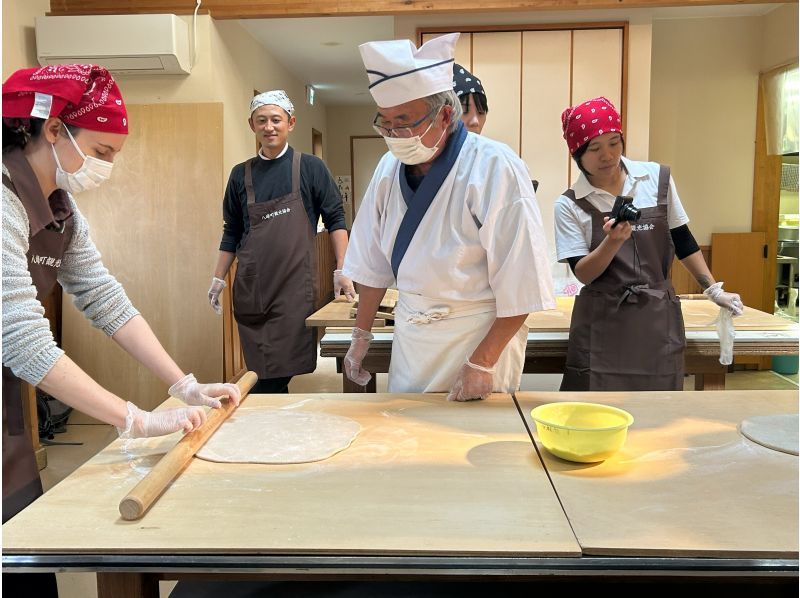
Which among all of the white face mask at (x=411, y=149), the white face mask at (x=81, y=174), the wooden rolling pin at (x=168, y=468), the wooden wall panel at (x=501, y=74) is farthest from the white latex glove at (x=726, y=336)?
the wooden wall panel at (x=501, y=74)

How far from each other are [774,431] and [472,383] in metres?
0.61

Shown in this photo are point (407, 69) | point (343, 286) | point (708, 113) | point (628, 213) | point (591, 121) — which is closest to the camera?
point (407, 69)

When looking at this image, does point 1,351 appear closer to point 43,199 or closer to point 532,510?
point 43,199

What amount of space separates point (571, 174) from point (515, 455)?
3483mm

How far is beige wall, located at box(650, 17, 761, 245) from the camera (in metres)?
4.74

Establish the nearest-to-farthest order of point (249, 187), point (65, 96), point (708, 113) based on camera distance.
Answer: point (65, 96) < point (249, 187) < point (708, 113)

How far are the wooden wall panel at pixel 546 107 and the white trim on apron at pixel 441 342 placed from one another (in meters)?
2.65

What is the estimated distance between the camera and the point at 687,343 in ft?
7.86

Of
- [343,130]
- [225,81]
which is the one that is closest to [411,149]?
[225,81]

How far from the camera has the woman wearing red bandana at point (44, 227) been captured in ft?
3.88

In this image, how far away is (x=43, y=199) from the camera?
128 cm

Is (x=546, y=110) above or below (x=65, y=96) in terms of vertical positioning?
above

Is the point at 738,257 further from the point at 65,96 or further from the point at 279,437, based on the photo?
the point at 65,96

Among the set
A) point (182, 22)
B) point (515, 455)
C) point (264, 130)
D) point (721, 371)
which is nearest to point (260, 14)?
point (182, 22)
